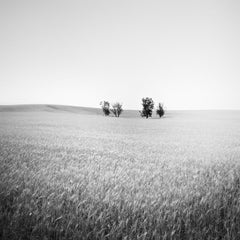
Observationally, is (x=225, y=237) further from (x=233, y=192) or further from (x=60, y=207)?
(x=60, y=207)

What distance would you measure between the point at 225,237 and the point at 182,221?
0.63 m

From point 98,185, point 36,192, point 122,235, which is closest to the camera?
point 122,235

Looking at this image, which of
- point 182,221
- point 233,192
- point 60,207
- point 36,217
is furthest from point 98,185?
point 233,192

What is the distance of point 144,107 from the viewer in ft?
326

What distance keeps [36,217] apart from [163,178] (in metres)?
3.53

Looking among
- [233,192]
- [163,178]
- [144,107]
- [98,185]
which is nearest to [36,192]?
[98,185]

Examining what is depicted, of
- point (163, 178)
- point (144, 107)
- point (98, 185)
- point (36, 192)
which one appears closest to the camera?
point (36, 192)

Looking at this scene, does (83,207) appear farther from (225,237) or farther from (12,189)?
(225,237)

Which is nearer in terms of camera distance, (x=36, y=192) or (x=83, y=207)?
(x=83, y=207)

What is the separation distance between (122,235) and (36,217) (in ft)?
4.52

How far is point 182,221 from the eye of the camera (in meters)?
3.05

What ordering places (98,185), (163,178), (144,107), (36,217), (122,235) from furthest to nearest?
(144,107) → (163,178) → (98,185) → (36,217) → (122,235)

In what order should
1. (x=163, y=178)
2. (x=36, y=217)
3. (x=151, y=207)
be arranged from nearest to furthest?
(x=36, y=217)
(x=151, y=207)
(x=163, y=178)

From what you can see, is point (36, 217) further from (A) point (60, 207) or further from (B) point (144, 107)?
(B) point (144, 107)
